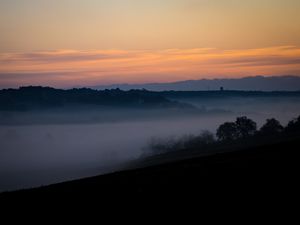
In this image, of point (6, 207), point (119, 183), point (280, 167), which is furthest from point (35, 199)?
point (280, 167)

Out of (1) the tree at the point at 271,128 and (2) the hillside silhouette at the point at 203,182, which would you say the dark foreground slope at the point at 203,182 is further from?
(1) the tree at the point at 271,128

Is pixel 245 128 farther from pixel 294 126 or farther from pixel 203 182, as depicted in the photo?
pixel 203 182

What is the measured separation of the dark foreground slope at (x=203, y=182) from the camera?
20.6 metres

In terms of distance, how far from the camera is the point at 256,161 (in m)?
28.1

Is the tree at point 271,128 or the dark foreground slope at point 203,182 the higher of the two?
the dark foreground slope at point 203,182

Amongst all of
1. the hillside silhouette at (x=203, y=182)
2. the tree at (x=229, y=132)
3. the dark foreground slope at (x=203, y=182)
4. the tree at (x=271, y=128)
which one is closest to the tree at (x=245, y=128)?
the tree at (x=229, y=132)

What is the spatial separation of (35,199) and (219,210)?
432 inches

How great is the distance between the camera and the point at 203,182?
2317 centimetres

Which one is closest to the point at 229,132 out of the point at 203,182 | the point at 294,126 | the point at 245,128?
the point at 245,128

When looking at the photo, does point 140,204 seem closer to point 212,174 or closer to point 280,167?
point 212,174

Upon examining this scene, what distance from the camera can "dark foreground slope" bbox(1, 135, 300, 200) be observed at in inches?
810

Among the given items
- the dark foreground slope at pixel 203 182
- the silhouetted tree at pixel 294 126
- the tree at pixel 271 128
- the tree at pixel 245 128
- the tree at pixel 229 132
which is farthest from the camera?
the tree at pixel 229 132

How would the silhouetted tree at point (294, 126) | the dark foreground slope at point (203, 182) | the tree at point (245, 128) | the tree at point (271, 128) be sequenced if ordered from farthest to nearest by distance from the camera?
the tree at point (245, 128) → the tree at point (271, 128) → the silhouetted tree at point (294, 126) → the dark foreground slope at point (203, 182)

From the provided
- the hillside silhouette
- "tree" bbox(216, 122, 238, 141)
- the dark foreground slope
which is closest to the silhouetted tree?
"tree" bbox(216, 122, 238, 141)
